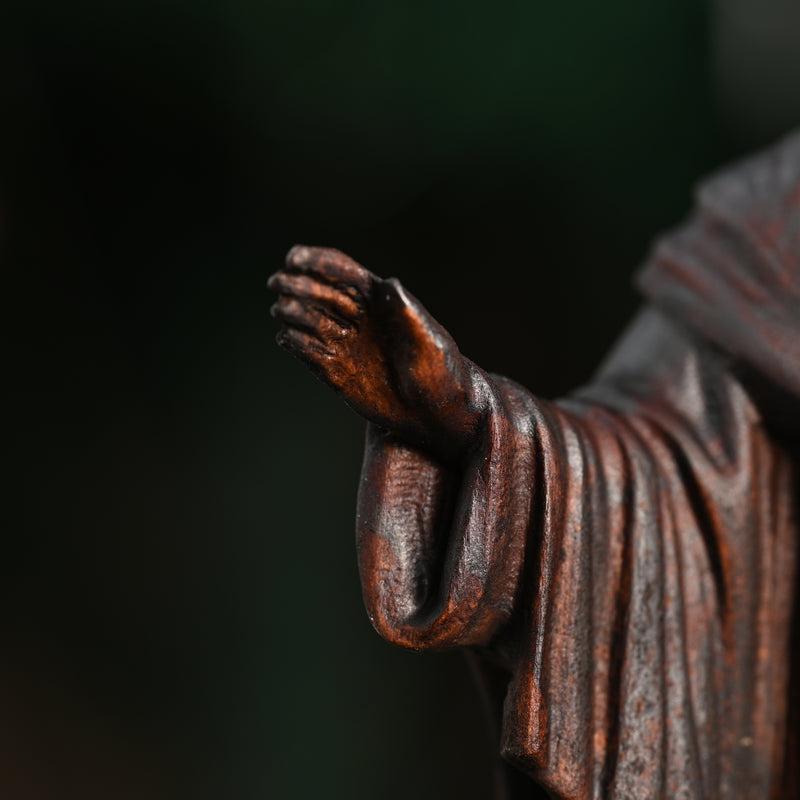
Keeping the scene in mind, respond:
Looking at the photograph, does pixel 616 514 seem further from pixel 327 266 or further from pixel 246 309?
pixel 246 309

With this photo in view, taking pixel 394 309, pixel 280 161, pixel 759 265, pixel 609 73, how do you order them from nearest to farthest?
pixel 394 309
pixel 759 265
pixel 280 161
pixel 609 73

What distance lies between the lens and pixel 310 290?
745mm

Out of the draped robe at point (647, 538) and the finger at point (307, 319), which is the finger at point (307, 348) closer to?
the finger at point (307, 319)

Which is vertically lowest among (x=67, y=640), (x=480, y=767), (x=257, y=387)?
(x=480, y=767)

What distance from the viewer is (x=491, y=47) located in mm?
2189

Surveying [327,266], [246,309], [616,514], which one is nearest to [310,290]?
[327,266]

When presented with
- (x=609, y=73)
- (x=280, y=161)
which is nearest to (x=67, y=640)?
(x=280, y=161)

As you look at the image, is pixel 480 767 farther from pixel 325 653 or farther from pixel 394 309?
pixel 394 309

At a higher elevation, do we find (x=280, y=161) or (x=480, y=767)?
(x=280, y=161)

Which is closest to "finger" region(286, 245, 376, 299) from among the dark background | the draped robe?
the draped robe

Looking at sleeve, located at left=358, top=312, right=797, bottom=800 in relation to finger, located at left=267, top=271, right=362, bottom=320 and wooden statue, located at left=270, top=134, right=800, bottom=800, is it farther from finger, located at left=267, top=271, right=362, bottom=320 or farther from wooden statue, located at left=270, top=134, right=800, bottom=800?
finger, located at left=267, top=271, right=362, bottom=320

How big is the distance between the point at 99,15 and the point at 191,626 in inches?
49.8

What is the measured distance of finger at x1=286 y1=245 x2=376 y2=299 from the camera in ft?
2.41

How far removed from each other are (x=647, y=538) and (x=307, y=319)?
1.44 ft
